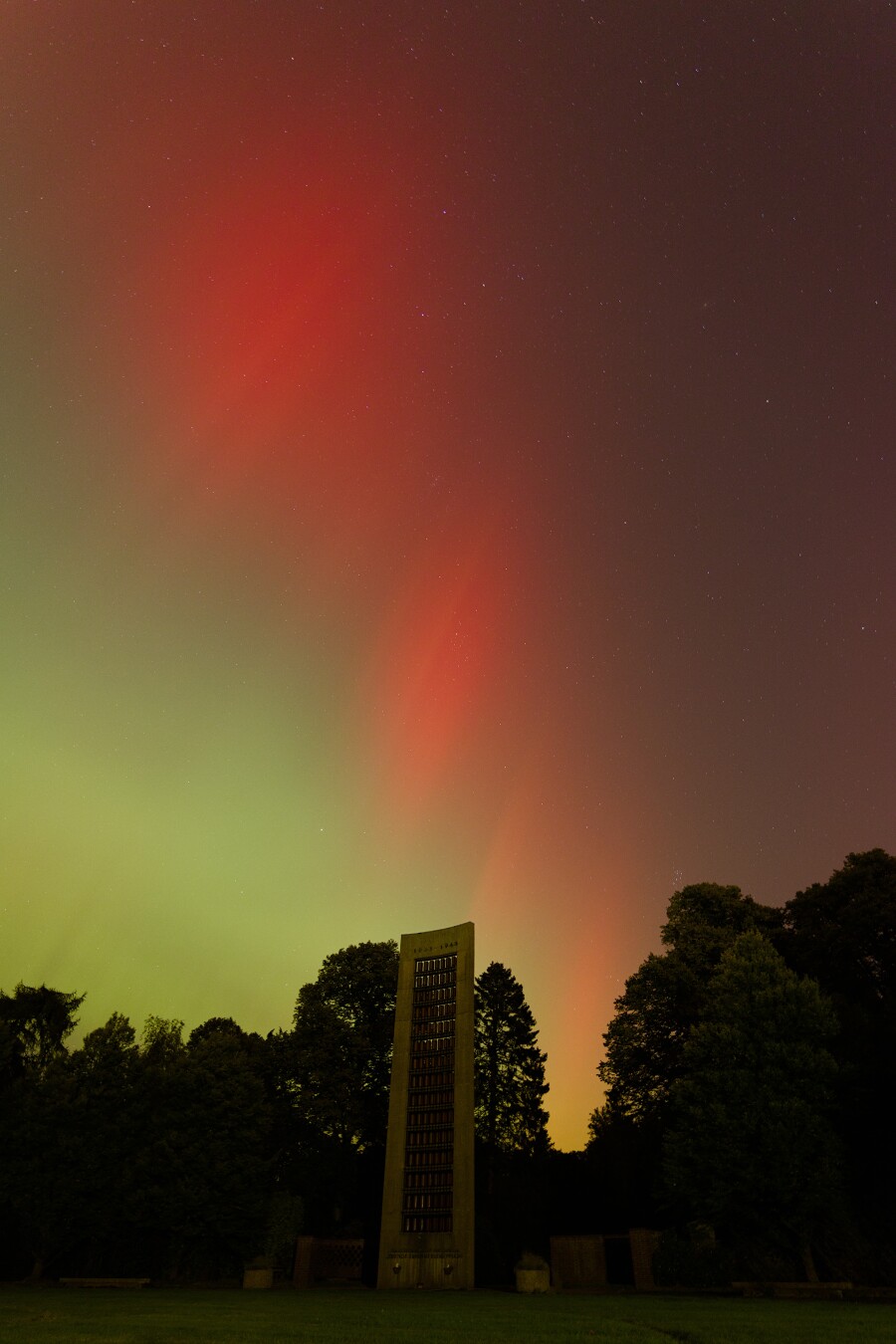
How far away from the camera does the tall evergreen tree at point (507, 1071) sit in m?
64.2

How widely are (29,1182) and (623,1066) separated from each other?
30.9m

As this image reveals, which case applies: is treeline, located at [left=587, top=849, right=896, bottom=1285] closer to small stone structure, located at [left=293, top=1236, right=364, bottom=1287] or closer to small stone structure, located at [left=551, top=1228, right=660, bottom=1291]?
small stone structure, located at [left=551, top=1228, right=660, bottom=1291]

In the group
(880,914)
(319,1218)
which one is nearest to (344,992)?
(319,1218)

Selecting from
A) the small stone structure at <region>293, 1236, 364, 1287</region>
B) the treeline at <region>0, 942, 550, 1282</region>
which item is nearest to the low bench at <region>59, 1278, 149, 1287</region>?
the treeline at <region>0, 942, 550, 1282</region>

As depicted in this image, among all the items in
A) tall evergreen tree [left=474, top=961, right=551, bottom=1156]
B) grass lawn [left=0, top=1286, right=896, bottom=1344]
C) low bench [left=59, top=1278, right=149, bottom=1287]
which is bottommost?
grass lawn [left=0, top=1286, right=896, bottom=1344]

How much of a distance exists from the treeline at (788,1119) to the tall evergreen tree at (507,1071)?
17.8 metres

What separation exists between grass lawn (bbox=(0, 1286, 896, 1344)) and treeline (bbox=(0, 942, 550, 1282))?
A: 1791 centimetres

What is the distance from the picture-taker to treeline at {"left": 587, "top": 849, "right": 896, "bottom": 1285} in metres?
33.2

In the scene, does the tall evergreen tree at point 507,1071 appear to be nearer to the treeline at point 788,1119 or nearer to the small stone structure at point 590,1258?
the treeline at point 788,1119

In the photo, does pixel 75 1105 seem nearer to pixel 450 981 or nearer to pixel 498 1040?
pixel 450 981

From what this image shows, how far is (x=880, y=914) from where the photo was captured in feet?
150

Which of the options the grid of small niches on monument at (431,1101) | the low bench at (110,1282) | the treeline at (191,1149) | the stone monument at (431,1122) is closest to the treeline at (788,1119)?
the stone monument at (431,1122)

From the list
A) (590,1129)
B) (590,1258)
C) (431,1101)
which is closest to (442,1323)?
(431,1101)

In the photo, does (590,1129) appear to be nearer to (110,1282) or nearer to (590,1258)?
(590,1258)
